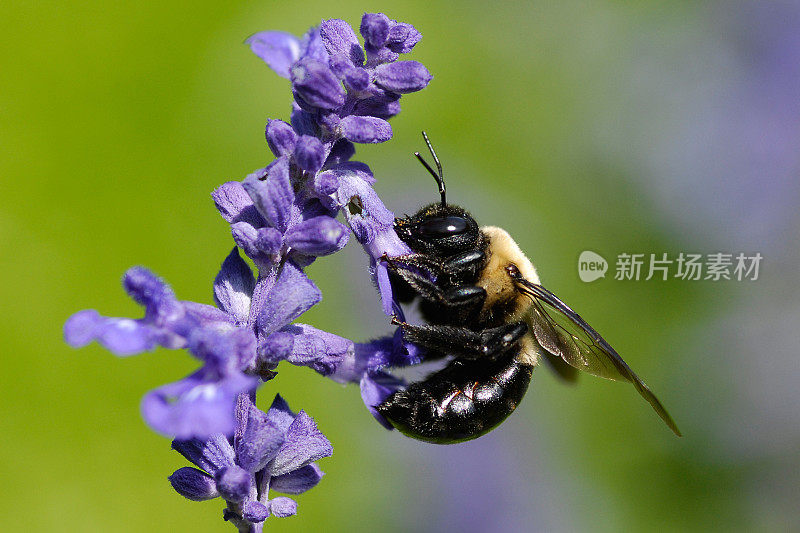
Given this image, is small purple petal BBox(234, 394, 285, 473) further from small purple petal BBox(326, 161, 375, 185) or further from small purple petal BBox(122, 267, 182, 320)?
small purple petal BBox(326, 161, 375, 185)

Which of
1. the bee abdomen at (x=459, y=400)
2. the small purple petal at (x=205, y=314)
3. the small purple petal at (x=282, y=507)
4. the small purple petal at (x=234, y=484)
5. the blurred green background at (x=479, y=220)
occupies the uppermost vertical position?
the small purple petal at (x=205, y=314)

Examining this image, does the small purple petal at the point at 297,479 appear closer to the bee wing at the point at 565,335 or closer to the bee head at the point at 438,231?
the bee head at the point at 438,231

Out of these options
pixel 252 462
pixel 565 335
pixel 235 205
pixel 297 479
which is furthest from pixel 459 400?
pixel 235 205

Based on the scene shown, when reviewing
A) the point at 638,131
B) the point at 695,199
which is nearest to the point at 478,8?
the point at 638,131

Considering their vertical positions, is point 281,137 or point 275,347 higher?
→ point 281,137

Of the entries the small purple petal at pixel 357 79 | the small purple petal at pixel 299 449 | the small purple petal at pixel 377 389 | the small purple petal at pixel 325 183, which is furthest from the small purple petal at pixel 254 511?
the small purple petal at pixel 357 79

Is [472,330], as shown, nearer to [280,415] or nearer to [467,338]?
[467,338]
